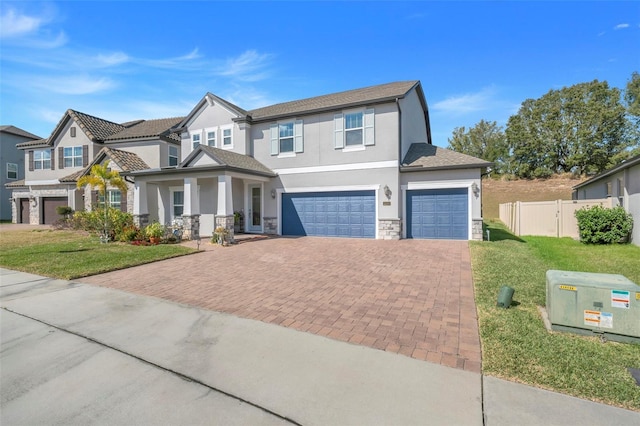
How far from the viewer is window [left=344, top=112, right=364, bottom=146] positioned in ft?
48.4

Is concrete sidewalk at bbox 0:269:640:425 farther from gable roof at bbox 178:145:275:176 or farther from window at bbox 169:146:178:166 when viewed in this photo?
window at bbox 169:146:178:166

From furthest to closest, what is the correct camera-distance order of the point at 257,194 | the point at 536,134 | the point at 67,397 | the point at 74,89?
the point at 536,134 → the point at 257,194 → the point at 74,89 → the point at 67,397

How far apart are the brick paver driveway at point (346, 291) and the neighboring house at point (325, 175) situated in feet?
11.3

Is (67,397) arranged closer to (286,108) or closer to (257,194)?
(257,194)

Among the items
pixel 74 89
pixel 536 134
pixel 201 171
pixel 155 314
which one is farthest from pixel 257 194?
pixel 536 134

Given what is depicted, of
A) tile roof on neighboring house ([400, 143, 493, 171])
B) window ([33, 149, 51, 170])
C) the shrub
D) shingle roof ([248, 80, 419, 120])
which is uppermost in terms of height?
shingle roof ([248, 80, 419, 120])

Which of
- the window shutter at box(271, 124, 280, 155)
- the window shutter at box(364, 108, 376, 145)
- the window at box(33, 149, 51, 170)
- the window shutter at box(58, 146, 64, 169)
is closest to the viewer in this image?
the window shutter at box(364, 108, 376, 145)

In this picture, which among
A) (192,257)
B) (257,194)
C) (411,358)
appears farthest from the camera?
(257,194)

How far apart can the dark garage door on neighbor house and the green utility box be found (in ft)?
97.7

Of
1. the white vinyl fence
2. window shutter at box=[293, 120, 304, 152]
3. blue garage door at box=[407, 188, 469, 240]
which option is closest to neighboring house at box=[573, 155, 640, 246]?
the white vinyl fence

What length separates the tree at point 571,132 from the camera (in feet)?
122

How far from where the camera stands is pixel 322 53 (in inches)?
555

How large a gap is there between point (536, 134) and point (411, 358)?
161 ft

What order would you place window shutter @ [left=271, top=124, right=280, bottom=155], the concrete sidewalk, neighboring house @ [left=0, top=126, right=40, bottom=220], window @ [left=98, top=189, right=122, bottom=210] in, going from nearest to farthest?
the concrete sidewalk → window shutter @ [left=271, top=124, right=280, bottom=155] → window @ [left=98, top=189, right=122, bottom=210] → neighboring house @ [left=0, top=126, right=40, bottom=220]
